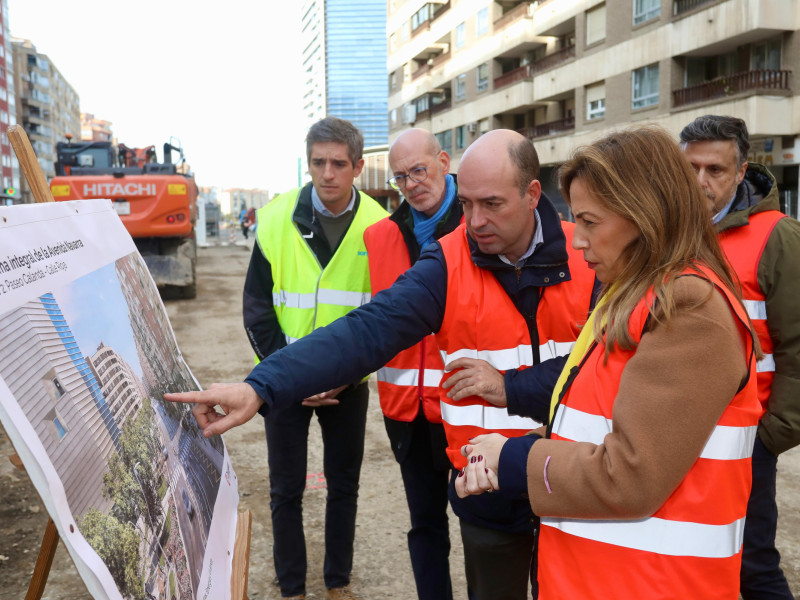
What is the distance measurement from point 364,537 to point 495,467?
264cm

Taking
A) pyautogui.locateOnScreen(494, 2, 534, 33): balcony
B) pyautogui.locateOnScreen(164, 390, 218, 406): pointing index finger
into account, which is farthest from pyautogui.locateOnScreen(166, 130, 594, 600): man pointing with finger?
pyautogui.locateOnScreen(494, 2, 534, 33): balcony

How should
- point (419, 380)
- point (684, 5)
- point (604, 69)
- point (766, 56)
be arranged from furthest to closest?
point (604, 69), point (684, 5), point (766, 56), point (419, 380)

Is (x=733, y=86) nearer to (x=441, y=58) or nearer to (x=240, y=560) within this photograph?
(x=240, y=560)

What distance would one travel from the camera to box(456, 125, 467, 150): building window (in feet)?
117

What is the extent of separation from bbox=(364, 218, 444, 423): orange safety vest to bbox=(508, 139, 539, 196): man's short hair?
31.1 inches

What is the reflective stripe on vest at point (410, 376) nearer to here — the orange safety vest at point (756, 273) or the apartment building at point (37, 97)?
the orange safety vest at point (756, 273)

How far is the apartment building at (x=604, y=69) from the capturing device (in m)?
17.8

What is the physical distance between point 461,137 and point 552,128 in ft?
29.4

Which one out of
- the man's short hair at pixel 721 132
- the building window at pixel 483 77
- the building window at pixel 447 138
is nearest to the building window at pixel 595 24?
the building window at pixel 483 77

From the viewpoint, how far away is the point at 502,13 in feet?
107

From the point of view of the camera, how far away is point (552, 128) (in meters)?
27.9

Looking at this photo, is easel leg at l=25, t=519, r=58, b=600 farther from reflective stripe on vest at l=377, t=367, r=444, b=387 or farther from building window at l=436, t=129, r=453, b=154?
building window at l=436, t=129, r=453, b=154

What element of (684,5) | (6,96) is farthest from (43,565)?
(6,96)

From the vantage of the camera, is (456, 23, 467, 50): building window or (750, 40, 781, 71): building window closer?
(750, 40, 781, 71): building window
